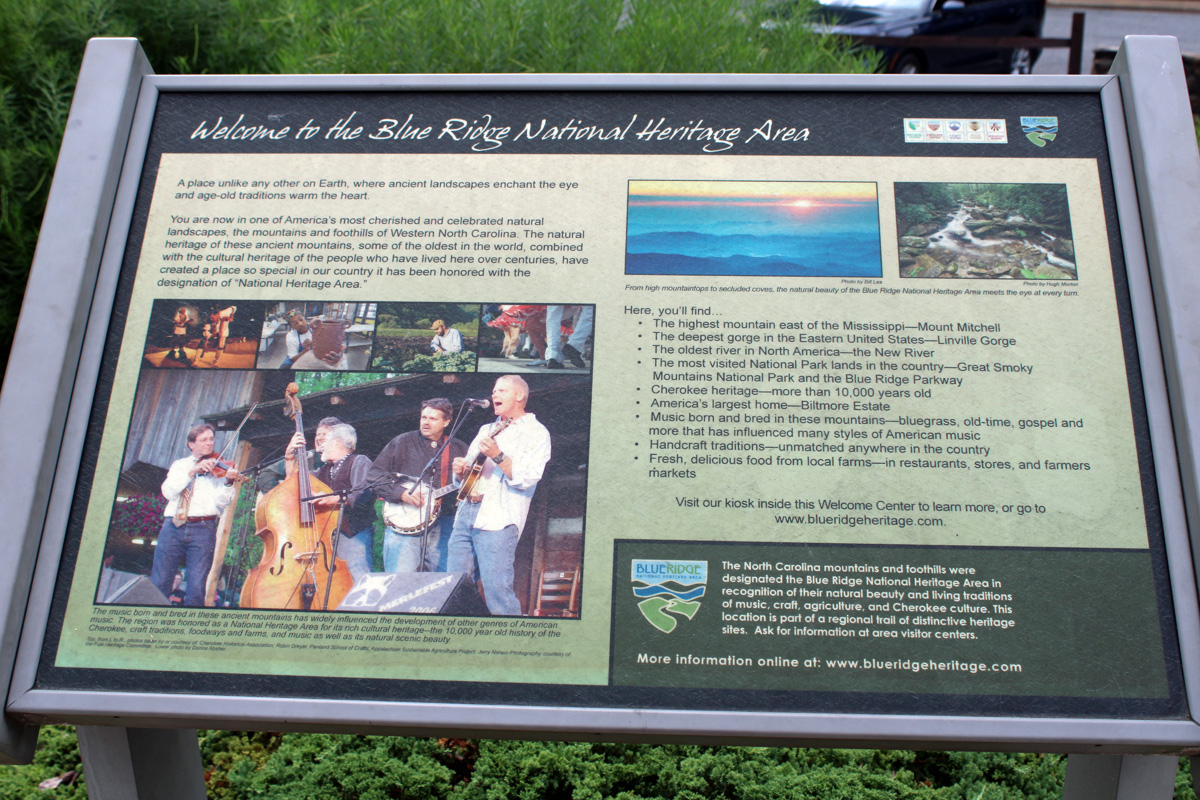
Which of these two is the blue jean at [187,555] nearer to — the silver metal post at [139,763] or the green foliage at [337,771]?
the silver metal post at [139,763]

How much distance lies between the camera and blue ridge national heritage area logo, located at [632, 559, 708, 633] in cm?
154

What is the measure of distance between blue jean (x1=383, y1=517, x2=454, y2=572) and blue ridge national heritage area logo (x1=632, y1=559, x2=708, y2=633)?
0.39 meters

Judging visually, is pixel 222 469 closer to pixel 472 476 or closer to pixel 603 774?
Answer: pixel 472 476

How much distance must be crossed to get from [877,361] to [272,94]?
1.58 meters

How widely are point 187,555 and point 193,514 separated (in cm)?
8

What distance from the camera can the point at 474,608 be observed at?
1.56 meters

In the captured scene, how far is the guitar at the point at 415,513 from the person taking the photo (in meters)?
1.62

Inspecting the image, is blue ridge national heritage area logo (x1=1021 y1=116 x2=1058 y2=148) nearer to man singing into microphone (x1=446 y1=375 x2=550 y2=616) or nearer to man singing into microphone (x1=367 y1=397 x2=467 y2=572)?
man singing into microphone (x1=446 y1=375 x2=550 y2=616)

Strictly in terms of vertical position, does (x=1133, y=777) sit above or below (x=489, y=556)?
below

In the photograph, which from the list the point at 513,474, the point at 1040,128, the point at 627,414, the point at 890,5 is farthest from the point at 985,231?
the point at 890,5

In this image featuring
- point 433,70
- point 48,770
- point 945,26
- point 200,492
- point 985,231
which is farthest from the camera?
point 945,26

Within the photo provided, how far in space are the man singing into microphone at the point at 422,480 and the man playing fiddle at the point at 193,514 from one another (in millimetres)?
327

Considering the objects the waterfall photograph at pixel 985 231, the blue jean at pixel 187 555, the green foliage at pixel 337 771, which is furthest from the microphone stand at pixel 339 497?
the waterfall photograph at pixel 985 231

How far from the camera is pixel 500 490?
1.62 m
